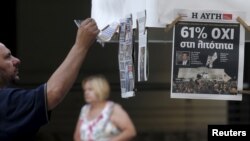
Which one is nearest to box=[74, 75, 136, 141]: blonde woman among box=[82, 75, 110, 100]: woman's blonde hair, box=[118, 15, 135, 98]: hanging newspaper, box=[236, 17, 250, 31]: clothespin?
box=[82, 75, 110, 100]: woman's blonde hair

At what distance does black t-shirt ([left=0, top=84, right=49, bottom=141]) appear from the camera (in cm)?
308

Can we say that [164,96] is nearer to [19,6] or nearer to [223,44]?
[19,6]

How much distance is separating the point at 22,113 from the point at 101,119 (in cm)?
49

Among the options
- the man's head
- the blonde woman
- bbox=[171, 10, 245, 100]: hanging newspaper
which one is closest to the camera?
the blonde woman

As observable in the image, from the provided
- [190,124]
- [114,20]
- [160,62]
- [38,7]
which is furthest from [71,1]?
[114,20]

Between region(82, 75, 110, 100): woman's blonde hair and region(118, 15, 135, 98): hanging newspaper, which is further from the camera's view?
region(118, 15, 135, 98): hanging newspaper

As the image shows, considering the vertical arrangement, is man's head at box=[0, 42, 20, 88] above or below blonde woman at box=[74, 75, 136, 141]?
above

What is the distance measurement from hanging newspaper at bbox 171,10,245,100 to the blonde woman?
1.99 ft

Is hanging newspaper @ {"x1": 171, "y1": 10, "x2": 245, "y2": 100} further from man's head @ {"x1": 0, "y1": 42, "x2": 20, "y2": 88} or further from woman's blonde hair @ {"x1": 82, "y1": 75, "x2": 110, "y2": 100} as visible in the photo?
man's head @ {"x1": 0, "y1": 42, "x2": 20, "y2": 88}

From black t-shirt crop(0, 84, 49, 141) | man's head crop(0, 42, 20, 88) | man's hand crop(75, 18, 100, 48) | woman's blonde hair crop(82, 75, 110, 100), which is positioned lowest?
black t-shirt crop(0, 84, 49, 141)

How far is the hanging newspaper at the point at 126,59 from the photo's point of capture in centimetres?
335

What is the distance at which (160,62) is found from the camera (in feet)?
26.1

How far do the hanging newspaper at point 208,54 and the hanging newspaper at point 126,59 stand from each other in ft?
0.72

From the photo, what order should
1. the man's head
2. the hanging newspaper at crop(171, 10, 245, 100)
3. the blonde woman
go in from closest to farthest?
the blonde woman, the man's head, the hanging newspaper at crop(171, 10, 245, 100)
